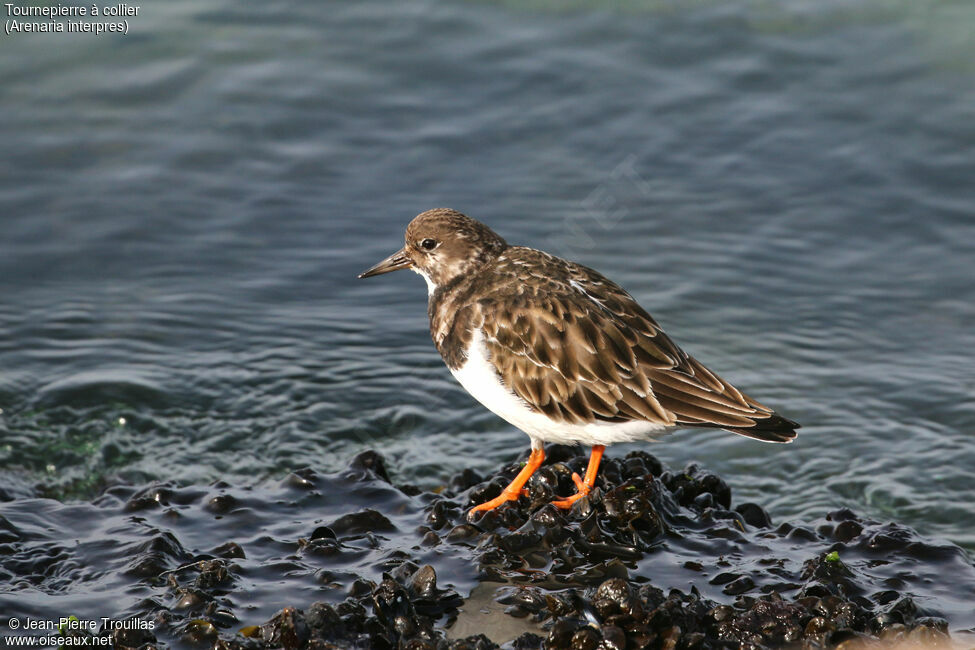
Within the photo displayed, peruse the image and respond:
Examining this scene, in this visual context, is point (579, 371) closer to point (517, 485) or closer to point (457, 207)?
point (517, 485)

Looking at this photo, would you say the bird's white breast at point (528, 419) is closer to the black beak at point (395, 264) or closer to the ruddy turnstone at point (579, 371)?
the ruddy turnstone at point (579, 371)

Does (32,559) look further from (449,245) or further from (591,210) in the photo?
(591,210)

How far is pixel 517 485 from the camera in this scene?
5738 mm

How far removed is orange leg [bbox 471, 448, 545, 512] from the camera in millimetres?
5664

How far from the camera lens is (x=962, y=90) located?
11344 mm

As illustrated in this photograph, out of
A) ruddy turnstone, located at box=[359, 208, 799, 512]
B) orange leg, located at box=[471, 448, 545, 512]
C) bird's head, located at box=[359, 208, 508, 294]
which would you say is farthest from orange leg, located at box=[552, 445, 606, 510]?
bird's head, located at box=[359, 208, 508, 294]

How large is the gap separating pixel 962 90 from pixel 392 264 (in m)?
7.62

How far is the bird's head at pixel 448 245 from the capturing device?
6.17m

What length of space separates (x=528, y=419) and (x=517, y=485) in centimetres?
40

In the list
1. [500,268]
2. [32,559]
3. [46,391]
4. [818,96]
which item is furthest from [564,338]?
[818,96]

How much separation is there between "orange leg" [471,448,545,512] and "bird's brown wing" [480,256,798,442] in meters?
0.41

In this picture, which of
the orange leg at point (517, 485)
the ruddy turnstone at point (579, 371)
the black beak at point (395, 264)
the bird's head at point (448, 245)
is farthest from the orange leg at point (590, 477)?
the black beak at point (395, 264)

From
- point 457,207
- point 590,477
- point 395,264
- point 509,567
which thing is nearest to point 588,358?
point 590,477

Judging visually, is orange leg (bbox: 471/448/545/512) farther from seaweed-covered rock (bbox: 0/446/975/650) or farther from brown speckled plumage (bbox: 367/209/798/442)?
brown speckled plumage (bbox: 367/209/798/442)
